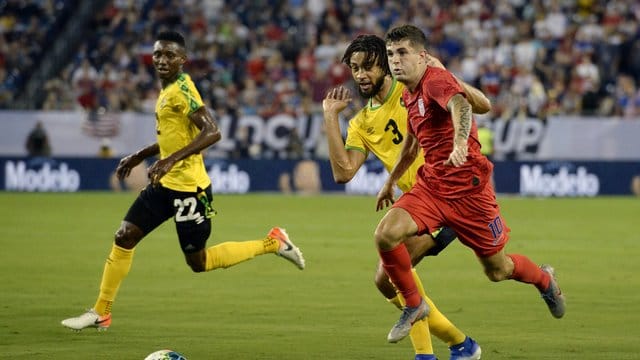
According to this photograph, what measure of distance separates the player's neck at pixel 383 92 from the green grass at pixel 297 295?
176cm

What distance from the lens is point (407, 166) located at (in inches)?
344

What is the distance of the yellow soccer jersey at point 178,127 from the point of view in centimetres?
1004

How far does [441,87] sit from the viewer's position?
7.82 m

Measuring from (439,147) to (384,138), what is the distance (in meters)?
0.90

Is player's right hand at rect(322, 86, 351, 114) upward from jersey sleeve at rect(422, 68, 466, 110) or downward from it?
downward

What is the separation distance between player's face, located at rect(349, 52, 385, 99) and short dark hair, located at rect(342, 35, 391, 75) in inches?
0.8

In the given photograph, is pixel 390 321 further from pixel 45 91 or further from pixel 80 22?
pixel 80 22

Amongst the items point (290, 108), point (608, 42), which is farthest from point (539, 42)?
point (290, 108)

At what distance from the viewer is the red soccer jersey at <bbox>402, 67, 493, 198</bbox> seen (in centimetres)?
802

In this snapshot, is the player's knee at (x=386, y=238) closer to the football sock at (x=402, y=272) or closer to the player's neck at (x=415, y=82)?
the football sock at (x=402, y=272)

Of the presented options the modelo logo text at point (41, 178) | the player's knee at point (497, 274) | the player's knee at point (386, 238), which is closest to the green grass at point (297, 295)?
the player's knee at point (497, 274)

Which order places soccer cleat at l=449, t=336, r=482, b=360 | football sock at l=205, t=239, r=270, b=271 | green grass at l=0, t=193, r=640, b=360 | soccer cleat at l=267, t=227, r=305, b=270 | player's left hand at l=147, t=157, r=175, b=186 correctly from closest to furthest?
1. soccer cleat at l=449, t=336, r=482, b=360
2. green grass at l=0, t=193, r=640, b=360
3. player's left hand at l=147, t=157, r=175, b=186
4. football sock at l=205, t=239, r=270, b=271
5. soccer cleat at l=267, t=227, r=305, b=270

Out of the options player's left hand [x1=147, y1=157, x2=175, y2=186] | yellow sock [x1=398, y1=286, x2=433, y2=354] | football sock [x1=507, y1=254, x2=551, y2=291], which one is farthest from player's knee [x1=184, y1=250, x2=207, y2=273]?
football sock [x1=507, y1=254, x2=551, y2=291]

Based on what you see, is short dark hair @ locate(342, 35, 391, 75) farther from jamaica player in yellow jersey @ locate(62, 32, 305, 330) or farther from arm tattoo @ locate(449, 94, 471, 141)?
jamaica player in yellow jersey @ locate(62, 32, 305, 330)
